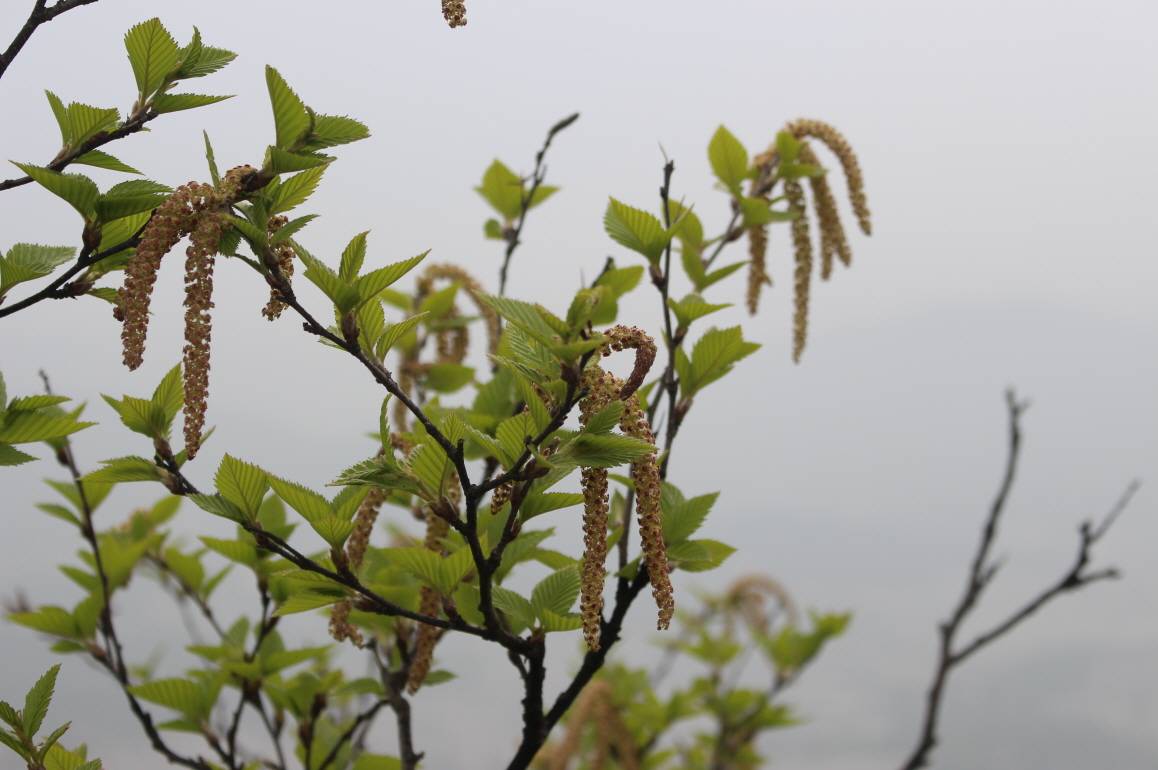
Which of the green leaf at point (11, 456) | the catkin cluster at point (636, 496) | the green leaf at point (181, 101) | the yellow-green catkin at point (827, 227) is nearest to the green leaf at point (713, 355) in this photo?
the yellow-green catkin at point (827, 227)

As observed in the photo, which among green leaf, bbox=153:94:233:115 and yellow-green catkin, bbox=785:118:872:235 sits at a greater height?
yellow-green catkin, bbox=785:118:872:235

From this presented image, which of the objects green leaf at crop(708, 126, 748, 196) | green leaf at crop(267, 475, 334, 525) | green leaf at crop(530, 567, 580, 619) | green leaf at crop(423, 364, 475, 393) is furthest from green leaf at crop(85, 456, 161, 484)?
green leaf at crop(708, 126, 748, 196)

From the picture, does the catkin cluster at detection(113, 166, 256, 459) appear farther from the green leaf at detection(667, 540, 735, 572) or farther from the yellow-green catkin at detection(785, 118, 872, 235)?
the yellow-green catkin at detection(785, 118, 872, 235)

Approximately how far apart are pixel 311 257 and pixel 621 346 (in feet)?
1.76

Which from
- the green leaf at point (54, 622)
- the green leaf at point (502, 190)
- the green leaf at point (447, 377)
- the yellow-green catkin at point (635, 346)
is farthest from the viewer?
the green leaf at point (502, 190)

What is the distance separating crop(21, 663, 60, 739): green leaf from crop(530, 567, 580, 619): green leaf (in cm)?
91

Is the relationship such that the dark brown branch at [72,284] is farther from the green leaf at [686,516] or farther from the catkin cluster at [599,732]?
the catkin cluster at [599,732]

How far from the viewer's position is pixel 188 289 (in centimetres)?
172

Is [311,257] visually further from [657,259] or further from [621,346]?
[657,259]

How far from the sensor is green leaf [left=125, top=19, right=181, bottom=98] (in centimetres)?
208

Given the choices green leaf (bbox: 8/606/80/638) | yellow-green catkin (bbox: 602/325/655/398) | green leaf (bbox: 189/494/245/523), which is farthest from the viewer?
green leaf (bbox: 8/606/80/638)

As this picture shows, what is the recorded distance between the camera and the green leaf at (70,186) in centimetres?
191

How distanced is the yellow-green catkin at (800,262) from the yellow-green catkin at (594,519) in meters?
1.50

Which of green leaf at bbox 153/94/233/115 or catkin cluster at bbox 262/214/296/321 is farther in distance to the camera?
green leaf at bbox 153/94/233/115
